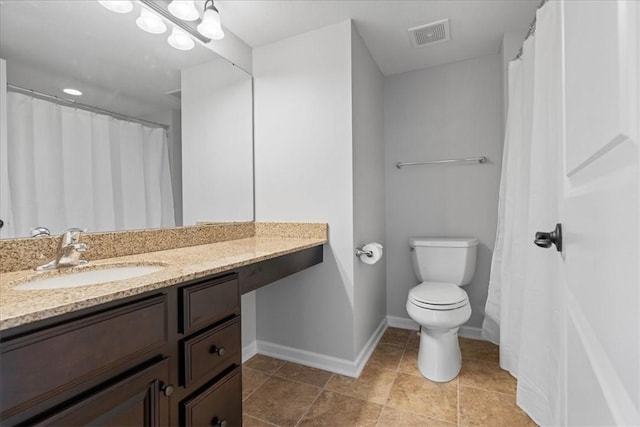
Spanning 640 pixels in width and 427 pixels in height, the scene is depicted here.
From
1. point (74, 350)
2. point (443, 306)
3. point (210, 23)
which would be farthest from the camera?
point (443, 306)

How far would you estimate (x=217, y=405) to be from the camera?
98 cm

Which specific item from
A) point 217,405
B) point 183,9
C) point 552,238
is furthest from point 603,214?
point 183,9

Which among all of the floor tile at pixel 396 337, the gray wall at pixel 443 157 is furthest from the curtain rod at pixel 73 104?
the floor tile at pixel 396 337

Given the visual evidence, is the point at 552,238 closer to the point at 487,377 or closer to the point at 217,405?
the point at 217,405

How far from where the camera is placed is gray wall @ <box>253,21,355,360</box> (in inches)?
73.1

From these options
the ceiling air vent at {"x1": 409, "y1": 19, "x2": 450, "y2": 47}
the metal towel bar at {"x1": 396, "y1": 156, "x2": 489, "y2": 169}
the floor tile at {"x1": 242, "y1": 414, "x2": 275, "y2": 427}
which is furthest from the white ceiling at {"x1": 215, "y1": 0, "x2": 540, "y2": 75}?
the floor tile at {"x1": 242, "y1": 414, "x2": 275, "y2": 427}

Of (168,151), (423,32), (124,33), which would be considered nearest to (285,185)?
(168,151)

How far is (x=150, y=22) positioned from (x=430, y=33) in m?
1.66

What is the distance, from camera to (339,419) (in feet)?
4.83

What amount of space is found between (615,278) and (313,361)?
1.87 metres

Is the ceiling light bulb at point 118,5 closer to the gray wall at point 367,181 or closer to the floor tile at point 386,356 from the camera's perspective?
the gray wall at point 367,181

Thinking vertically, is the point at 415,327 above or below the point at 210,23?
below

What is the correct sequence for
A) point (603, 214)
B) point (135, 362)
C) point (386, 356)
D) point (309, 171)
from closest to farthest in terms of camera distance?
point (603, 214), point (135, 362), point (309, 171), point (386, 356)

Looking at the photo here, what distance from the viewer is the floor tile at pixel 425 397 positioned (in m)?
1.51
